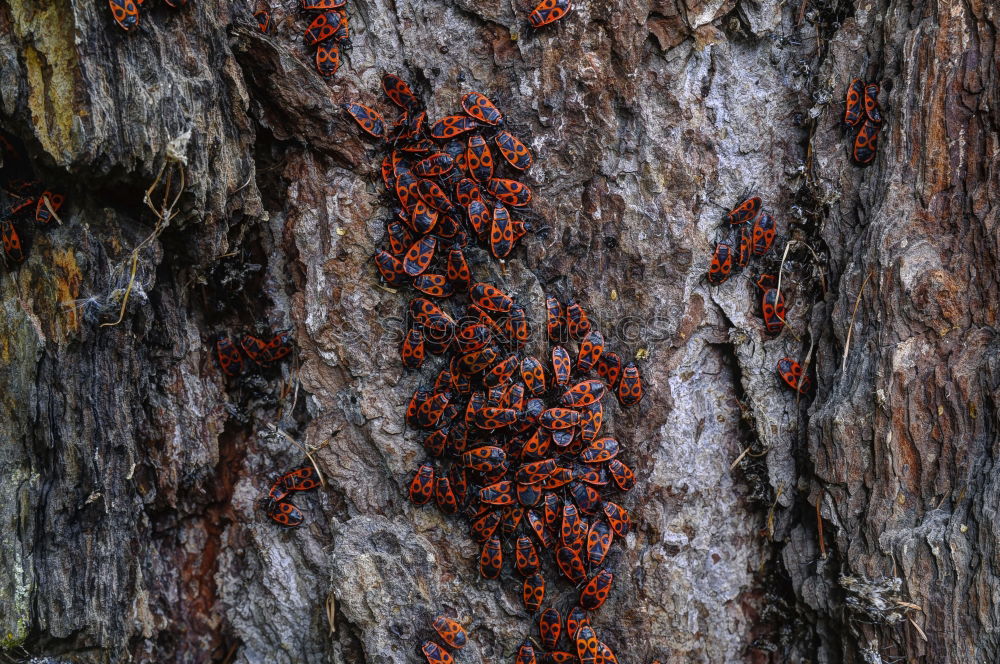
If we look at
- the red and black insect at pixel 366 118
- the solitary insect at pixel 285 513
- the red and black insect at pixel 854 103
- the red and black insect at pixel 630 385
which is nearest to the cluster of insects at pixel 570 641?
the red and black insect at pixel 630 385

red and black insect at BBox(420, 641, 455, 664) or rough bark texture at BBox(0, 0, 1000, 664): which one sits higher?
rough bark texture at BBox(0, 0, 1000, 664)

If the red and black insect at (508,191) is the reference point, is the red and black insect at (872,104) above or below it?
above

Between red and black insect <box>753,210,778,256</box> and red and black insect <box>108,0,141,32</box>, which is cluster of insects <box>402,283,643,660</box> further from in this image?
red and black insect <box>108,0,141,32</box>

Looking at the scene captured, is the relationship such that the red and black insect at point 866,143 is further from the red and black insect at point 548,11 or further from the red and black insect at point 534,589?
the red and black insect at point 534,589

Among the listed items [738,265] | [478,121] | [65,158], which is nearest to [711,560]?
[738,265]

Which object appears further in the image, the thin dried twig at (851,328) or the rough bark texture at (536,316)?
the thin dried twig at (851,328)

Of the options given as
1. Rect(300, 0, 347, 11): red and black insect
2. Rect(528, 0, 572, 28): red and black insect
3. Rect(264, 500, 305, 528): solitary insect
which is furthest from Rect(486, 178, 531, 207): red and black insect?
Rect(264, 500, 305, 528): solitary insect

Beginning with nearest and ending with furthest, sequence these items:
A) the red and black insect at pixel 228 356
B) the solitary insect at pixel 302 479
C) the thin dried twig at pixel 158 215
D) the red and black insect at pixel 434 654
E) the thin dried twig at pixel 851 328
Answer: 1. the thin dried twig at pixel 158 215
2. the thin dried twig at pixel 851 328
3. the red and black insect at pixel 434 654
4. the solitary insect at pixel 302 479
5. the red and black insect at pixel 228 356
